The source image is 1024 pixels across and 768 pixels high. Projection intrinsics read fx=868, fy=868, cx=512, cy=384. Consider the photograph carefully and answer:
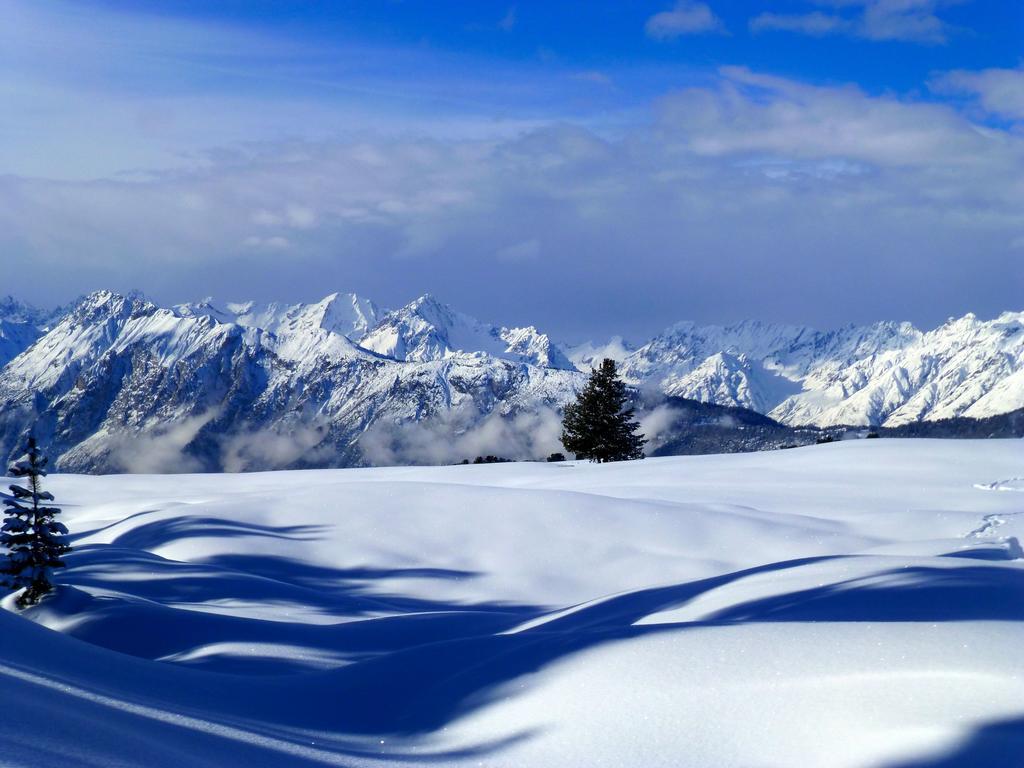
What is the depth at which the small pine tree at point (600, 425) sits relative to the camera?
46.2m

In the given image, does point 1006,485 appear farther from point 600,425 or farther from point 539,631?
point 600,425

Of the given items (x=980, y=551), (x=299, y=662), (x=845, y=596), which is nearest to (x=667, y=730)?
(x=845, y=596)

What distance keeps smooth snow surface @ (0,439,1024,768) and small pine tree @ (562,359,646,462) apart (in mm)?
24437

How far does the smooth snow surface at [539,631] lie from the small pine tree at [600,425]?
80.2 ft

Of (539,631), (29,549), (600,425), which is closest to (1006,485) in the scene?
(539,631)

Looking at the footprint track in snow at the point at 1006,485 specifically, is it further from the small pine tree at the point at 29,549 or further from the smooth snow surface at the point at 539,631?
the small pine tree at the point at 29,549

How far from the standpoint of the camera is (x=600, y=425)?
153ft

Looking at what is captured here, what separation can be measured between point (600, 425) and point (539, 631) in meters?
36.9

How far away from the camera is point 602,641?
746 centimetres

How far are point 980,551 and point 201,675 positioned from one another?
1096cm

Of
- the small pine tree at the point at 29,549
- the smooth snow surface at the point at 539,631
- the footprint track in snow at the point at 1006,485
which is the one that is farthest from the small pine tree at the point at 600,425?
the small pine tree at the point at 29,549

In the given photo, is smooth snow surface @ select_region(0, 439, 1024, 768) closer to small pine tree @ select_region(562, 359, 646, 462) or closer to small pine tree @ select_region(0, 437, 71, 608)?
small pine tree @ select_region(0, 437, 71, 608)

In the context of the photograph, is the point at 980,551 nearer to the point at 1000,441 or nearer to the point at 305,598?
the point at 305,598

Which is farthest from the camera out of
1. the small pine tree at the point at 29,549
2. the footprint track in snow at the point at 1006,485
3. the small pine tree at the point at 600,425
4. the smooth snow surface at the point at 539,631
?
the small pine tree at the point at 600,425
